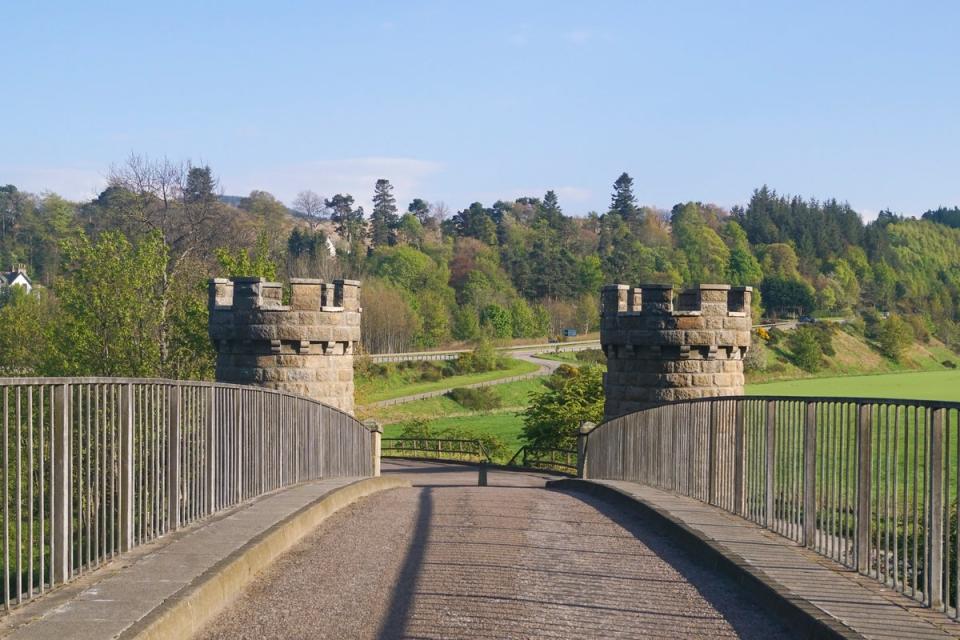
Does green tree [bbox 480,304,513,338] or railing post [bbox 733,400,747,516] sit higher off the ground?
green tree [bbox 480,304,513,338]

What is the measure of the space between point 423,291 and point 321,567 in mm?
102384

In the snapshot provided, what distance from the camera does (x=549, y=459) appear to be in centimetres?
3709

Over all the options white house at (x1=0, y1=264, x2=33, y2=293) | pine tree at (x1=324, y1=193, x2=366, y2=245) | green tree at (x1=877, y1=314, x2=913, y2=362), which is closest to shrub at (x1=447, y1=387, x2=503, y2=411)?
green tree at (x1=877, y1=314, x2=913, y2=362)

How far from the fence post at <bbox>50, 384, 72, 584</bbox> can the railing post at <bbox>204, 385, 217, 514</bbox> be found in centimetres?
313

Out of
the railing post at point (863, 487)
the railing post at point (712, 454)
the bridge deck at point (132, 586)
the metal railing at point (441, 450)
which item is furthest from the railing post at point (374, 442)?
the railing post at point (863, 487)

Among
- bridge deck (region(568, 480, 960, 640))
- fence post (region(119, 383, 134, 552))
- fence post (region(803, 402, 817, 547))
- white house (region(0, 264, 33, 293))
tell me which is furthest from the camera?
white house (region(0, 264, 33, 293))

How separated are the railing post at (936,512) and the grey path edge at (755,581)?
0.70 m

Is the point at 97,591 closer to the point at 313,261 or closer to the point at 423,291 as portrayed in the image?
the point at 423,291

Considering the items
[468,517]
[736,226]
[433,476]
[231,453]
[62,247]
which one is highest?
[736,226]

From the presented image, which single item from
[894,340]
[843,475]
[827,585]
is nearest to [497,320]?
[894,340]

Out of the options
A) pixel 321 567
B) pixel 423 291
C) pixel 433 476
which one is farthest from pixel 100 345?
pixel 423 291

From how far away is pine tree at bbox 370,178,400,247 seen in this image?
171 metres

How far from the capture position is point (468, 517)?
464 inches

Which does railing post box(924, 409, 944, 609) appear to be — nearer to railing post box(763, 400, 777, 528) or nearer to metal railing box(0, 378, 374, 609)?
railing post box(763, 400, 777, 528)
